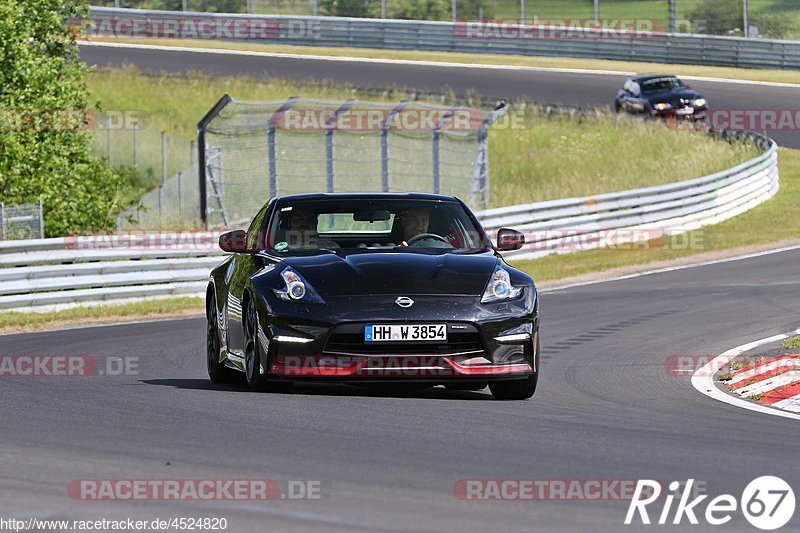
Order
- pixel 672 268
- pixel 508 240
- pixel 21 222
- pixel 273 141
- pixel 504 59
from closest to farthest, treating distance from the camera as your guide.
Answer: pixel 508 240 → pixel 21 222 → pixel 672 268 → pixel 273 141 → pixel 504 59

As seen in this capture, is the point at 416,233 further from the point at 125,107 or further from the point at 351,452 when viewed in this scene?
the point at 125,107

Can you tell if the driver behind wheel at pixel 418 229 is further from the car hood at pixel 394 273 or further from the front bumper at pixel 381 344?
the front bumper at pixel 381 344

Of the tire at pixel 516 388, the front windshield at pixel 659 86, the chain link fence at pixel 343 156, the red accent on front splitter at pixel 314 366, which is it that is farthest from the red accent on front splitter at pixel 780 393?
the front windshield at pixel 659 86

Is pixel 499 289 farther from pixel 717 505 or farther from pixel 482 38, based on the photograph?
pixel 482 38

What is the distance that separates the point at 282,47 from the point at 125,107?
14.1 m

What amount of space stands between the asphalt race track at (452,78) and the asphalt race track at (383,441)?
3136cm

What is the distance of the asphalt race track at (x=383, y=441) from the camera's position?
19.3ft

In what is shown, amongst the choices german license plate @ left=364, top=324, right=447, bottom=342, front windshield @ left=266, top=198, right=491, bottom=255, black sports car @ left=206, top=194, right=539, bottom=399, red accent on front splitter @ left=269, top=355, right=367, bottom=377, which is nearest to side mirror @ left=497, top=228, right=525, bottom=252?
front windshield @ left=266, top=198, right=491, bottom=255

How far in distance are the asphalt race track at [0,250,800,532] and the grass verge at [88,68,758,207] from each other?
71.2 ft

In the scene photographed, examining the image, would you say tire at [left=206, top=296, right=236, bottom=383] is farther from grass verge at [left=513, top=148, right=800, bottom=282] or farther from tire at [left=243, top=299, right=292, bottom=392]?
grass verge at [left=513, top=148, right=800, bottom=282]

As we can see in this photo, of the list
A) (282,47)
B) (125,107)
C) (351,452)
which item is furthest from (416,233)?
(282,47)

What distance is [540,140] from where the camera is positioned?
39.5m

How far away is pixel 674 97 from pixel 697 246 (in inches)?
572

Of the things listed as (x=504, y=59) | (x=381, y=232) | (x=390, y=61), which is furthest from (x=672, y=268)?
(x=504, y=59)
